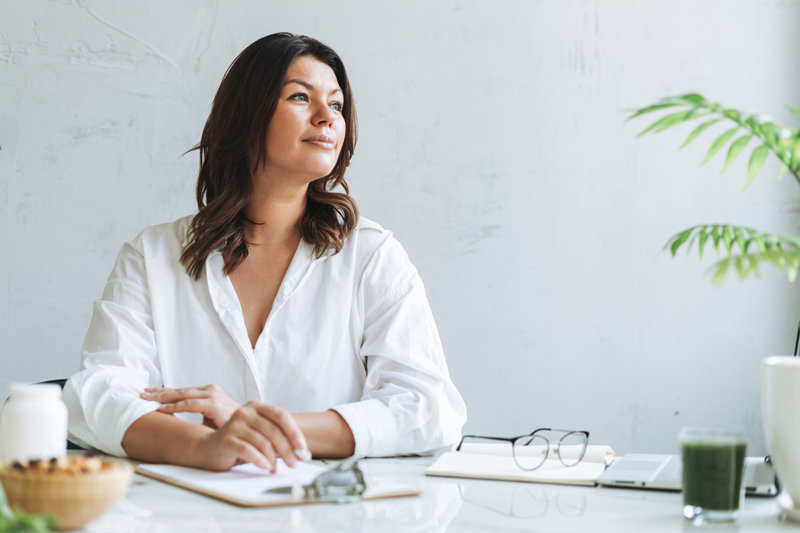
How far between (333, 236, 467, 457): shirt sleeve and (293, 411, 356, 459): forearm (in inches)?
0.5

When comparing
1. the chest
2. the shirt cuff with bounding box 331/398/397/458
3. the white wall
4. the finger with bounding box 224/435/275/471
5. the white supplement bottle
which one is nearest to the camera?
the white supplement bottle

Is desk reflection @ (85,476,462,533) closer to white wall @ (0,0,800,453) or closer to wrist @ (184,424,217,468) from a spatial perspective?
wrist @ (184,424,217,468)

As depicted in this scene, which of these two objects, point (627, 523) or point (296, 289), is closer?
point (627, 523)

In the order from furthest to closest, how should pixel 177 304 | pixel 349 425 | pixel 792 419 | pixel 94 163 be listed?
1. pixel 94 163
2. pixel 177 304
3. pixel 349 425
4. pixel 792 419

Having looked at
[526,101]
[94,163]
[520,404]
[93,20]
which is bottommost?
[520,404]

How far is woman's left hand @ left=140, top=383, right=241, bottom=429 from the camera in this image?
1180 mm

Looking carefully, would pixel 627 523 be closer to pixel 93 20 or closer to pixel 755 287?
pixel 755 287

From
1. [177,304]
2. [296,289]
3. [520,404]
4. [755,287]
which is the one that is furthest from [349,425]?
[755,287]

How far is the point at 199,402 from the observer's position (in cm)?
118

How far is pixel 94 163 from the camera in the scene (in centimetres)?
224

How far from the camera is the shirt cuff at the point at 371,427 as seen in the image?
122cm

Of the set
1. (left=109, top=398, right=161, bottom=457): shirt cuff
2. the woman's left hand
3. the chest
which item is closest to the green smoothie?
the woman's left hand

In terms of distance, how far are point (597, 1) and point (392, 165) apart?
2.78ft

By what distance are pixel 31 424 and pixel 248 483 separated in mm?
295
